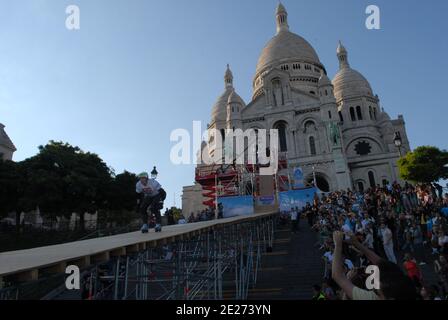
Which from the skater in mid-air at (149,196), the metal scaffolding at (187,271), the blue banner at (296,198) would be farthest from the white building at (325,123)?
the skater in mid-air at (149,196)

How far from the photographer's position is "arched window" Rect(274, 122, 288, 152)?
4479 centimetres

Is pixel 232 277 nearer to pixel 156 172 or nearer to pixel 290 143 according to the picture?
pixel 156 172

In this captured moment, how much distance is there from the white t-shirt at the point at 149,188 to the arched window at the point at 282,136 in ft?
122

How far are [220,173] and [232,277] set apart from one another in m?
21.4

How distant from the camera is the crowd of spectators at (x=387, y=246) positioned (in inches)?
115

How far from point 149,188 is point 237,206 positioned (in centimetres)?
1918

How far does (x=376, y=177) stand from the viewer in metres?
42.9

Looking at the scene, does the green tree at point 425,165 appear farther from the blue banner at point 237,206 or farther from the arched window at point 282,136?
the blue banner at point 237,206

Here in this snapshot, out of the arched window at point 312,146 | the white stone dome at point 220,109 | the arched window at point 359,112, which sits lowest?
the arched window at point 312,146

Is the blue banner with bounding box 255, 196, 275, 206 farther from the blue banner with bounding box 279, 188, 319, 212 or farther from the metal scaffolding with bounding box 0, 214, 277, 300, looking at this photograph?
the metal scaffolding with bounding box 0, 214, 277, 300

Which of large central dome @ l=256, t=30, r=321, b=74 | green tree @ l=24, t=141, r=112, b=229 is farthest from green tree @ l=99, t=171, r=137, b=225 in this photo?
large central dome @ l=256, t=30, r=321, b=74

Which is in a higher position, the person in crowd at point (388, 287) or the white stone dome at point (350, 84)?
the white stone dome at point (350, 84)

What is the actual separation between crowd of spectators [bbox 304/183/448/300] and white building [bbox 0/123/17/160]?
38.2m

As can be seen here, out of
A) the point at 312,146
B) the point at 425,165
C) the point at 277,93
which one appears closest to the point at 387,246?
the point at 425,165
